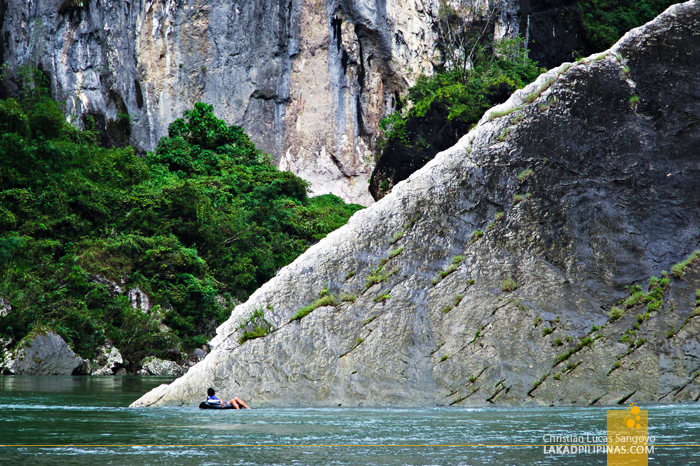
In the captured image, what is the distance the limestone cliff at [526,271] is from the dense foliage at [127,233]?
14.5 metres

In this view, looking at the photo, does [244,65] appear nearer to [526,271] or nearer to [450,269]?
[450,269]

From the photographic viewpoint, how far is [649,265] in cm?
944

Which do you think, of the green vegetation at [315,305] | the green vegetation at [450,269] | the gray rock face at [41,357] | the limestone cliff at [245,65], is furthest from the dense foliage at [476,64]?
the green vegetation at [315,305]

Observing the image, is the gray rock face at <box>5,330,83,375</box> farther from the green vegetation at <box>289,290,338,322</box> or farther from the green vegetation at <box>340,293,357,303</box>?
the green vegetation at <box>340,293,357,303</box>

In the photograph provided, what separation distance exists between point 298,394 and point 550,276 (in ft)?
12.3

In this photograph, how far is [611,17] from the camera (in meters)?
42.2

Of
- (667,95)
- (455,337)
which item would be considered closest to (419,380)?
(455,337)

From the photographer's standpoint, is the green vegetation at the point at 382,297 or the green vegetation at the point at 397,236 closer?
the green vegetation at the point at 382,297

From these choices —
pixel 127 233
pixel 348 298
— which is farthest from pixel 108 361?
pixel 348 298

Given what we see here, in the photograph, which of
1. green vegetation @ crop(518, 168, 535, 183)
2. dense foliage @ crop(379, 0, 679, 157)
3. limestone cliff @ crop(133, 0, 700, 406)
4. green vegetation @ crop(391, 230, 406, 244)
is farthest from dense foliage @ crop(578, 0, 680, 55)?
green vegetation @ crop(391, 230, 406, 244)

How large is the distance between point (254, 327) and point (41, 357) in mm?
13736

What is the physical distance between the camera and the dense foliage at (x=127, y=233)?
23.4m

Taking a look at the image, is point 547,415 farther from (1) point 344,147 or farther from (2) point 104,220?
(1) point 344,147

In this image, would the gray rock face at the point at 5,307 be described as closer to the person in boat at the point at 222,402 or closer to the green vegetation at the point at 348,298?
the person in boat at the point at 222,402
